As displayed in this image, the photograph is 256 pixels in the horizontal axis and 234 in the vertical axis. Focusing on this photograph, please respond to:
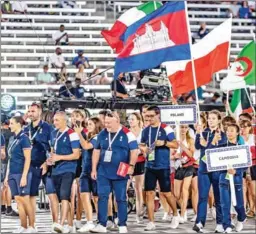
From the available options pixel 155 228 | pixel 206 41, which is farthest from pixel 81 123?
pixel 206 41

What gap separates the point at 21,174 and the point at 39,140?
600 mm

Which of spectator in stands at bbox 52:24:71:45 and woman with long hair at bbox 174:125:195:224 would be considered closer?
woman with long hair at bbox 174:125:195:224

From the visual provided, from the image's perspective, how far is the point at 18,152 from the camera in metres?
13.4

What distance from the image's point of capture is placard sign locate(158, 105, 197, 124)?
1442cm

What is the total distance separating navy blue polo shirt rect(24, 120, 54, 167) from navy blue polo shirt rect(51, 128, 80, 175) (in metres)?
0.32

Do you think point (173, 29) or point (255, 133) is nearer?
point (173, 29)

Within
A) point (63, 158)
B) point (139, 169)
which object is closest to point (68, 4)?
point (139, 169)

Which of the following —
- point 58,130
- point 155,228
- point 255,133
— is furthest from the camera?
point 255,133

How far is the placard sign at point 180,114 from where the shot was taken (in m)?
14.4

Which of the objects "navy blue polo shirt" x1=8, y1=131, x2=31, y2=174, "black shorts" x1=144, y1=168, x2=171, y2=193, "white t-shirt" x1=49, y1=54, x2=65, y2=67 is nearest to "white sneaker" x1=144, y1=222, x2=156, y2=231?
"black shorts" x1=144, y1=168, x2=171, y2=193

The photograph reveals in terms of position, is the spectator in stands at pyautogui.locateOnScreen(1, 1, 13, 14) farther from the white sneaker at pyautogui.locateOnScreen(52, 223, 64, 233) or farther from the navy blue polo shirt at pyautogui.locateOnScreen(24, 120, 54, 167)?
the white sneaker at pyautogui.locateOnScreen(52, 223, 64, 233)

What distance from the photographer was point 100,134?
1359cm

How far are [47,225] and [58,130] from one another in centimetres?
197

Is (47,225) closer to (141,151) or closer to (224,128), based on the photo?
(141,151)
